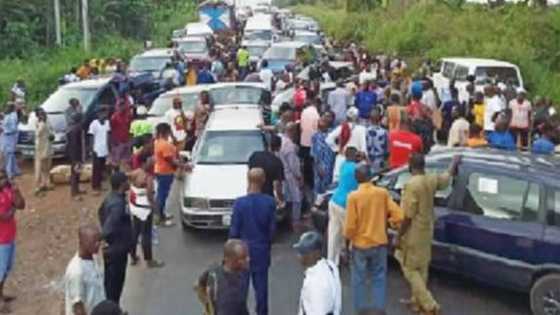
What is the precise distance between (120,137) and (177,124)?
113cm

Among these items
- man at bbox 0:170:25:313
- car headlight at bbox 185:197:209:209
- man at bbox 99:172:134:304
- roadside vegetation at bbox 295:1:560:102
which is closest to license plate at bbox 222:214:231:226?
car headlight at bbox 185:197:209:209

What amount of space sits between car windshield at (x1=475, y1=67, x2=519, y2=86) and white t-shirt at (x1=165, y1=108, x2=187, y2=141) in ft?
27.6

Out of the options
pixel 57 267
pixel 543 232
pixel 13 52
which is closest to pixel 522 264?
pixel 543 232

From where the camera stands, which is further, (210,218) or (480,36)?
(480,36)

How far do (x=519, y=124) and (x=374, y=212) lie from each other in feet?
27.7

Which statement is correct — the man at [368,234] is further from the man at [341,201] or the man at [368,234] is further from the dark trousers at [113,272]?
the dark trousers at [113,272]

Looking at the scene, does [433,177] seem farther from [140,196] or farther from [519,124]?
[519,124]

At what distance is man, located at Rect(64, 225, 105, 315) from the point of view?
7.04 m

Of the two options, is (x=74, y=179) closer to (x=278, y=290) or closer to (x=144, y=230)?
(x=144, y=230)

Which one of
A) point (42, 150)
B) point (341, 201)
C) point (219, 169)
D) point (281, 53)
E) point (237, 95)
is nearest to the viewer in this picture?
point (341, 201)

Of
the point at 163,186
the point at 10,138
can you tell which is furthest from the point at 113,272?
the point at 10,138

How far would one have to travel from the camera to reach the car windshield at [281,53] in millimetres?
27742

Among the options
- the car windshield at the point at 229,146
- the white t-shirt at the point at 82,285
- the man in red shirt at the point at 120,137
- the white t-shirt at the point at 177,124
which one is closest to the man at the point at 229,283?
the white t-shirt at the point at 82,285

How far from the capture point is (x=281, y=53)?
92.3 ft
